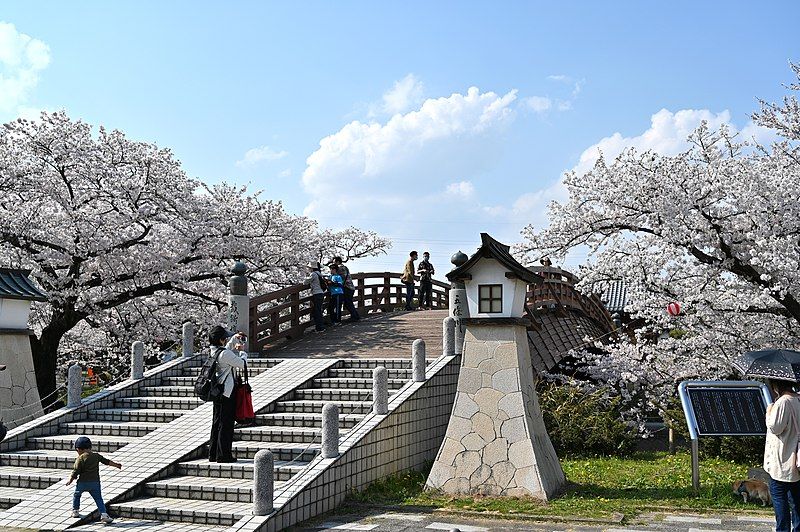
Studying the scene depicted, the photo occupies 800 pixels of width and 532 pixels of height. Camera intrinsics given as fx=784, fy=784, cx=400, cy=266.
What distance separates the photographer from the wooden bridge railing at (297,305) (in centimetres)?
1744

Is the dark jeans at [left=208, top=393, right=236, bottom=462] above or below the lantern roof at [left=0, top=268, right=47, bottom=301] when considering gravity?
below

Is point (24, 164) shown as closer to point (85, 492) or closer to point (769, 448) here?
point (85, 492)

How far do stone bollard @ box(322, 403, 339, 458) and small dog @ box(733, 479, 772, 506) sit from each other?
17.9 ft

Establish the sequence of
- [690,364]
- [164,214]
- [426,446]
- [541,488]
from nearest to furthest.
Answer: [541,488], [426,446], [690,364], [164,214]

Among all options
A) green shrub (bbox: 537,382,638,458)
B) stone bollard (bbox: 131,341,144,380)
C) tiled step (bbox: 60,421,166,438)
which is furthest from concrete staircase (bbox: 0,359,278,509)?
green shrub (bbox: 537,382,638,458)

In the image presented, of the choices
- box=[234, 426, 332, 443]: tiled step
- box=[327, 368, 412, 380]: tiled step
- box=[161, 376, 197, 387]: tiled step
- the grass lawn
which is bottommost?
the grass lawn

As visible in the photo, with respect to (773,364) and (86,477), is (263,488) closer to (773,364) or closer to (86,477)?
(86,477)

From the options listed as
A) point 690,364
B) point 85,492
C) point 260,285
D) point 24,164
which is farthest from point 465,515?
point 24,164

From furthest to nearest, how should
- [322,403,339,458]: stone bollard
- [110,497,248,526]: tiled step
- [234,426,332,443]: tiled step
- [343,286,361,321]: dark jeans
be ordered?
[343,286,361,321]: dark jeans
[234,426,332,443]: tiled step
[322,403,339,458]: stone bollard
[110,497,248,526]: tiled step

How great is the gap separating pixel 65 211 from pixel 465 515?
14.7 m

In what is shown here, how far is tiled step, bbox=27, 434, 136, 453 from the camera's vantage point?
12383mm

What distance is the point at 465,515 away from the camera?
9.96 m

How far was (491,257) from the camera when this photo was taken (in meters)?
11.5

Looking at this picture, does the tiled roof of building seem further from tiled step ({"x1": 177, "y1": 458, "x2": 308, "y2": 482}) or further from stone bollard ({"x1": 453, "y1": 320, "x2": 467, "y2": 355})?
tiled step ({"x1": 177, "y1": 458, "x2": 308, "y2": 482})
